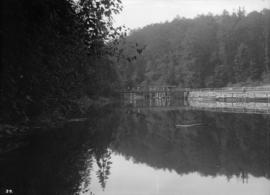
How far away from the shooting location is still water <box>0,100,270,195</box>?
35.9ft

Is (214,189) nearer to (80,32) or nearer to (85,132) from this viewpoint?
→ (80,32)

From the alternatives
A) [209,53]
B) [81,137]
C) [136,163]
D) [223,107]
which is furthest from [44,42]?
[209,53]

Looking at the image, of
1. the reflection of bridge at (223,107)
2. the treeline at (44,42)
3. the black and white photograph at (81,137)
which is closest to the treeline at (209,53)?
the reflection of bridge at (223,107)

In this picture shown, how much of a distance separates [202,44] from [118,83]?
2952 centimetres

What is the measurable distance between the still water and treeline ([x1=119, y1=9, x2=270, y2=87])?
60655mm

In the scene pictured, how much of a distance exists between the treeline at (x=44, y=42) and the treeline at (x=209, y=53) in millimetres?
72546

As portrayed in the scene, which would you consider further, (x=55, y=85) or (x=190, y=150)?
(x=190, y=150)

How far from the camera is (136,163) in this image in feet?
50.1

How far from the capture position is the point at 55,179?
1148cm

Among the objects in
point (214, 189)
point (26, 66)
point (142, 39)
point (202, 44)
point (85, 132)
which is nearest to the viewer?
point (26, 66)

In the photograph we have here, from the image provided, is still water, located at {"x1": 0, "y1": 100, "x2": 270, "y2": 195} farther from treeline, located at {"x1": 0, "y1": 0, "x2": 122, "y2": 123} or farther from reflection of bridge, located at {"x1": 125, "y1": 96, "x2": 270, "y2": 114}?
reflection of bridge, located at {"x1": 125, "y1": 96, "x2": 270, "y2": 114}

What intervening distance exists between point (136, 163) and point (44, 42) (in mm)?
8581

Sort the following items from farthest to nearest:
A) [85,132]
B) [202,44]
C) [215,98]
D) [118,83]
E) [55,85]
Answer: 1. [202,44]
2. [118,83]
3. [215,98]
4. [85,132]
5. [55,85]

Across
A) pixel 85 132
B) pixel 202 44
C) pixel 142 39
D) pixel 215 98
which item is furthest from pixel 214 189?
pixel 142 39
